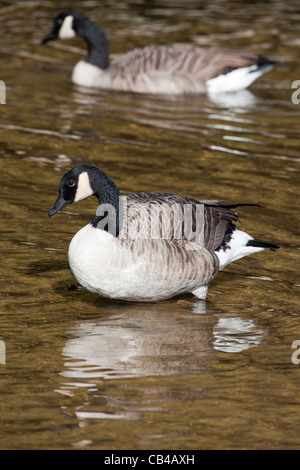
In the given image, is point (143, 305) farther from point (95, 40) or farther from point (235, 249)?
point (95, 40)

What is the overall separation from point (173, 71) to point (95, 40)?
1.43 meters

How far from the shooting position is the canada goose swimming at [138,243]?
6.94 meters

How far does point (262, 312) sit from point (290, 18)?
11204mm

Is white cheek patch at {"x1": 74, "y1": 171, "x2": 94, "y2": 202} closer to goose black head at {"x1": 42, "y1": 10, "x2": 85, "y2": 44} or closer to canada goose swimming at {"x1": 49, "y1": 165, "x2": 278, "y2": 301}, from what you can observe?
canada goose swimming at {"x1": 49, "y1": 165, "x2": 278, "y2": 301}

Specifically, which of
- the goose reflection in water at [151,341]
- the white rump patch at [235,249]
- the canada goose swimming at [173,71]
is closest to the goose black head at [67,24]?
the canada goose swimming at [173,71]

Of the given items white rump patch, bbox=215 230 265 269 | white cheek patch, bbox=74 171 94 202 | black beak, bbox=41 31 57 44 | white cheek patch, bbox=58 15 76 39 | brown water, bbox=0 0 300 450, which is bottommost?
brown water, bbox=0 0 300 450

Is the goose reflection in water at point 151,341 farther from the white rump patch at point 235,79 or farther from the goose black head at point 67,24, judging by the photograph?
the goose black head at point 67,24

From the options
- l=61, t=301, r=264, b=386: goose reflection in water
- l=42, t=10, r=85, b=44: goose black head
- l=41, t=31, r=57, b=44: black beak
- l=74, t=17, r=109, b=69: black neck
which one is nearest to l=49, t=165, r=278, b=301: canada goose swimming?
l=61, t=301, r=264, b=386: goose reflection in water

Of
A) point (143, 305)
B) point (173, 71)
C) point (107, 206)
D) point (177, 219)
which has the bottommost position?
point (143, 305)

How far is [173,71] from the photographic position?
13961mm

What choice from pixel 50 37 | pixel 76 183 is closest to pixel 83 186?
pixel 76 183

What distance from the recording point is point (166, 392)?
5.81 meters

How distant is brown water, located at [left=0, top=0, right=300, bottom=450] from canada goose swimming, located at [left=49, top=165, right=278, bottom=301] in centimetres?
25

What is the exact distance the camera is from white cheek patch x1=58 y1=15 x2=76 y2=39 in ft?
48.3
